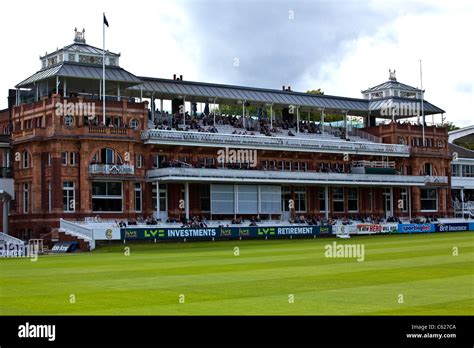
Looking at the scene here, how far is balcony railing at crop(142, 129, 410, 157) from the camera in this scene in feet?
265

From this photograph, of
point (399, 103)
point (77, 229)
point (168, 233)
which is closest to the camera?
point (77, 229)

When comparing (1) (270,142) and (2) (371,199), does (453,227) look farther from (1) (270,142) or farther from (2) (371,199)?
(1) (270,142)

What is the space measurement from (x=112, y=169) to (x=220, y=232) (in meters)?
12.1

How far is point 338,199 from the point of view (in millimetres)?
96938

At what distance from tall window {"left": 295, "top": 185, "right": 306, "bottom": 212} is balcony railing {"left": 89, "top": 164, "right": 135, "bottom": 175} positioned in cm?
2254

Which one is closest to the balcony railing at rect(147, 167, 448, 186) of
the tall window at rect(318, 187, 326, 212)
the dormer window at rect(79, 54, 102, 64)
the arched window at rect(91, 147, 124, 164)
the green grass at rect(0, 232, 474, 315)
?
the tall window at rect(318, 187, 326, 212)

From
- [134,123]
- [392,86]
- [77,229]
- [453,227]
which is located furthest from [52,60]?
[392,86]

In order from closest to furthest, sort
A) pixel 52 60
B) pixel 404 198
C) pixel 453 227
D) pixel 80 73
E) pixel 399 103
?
pixel 80 73 < pixel 52 60 < pixel 453 227 < pixel 404 198 < pixel 399 103

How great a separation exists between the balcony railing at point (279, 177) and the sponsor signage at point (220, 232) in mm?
8592

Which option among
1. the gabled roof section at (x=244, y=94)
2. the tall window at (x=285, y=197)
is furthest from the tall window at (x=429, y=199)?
the tall window at (x=285, y=197)

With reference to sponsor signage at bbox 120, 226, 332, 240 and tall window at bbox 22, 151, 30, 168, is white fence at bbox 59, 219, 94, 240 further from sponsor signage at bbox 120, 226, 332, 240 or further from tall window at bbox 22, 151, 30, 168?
tall window at bbox 22, 151, 30, 168

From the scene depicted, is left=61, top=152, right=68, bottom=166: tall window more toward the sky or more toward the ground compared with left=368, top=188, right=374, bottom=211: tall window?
more toward the sky
